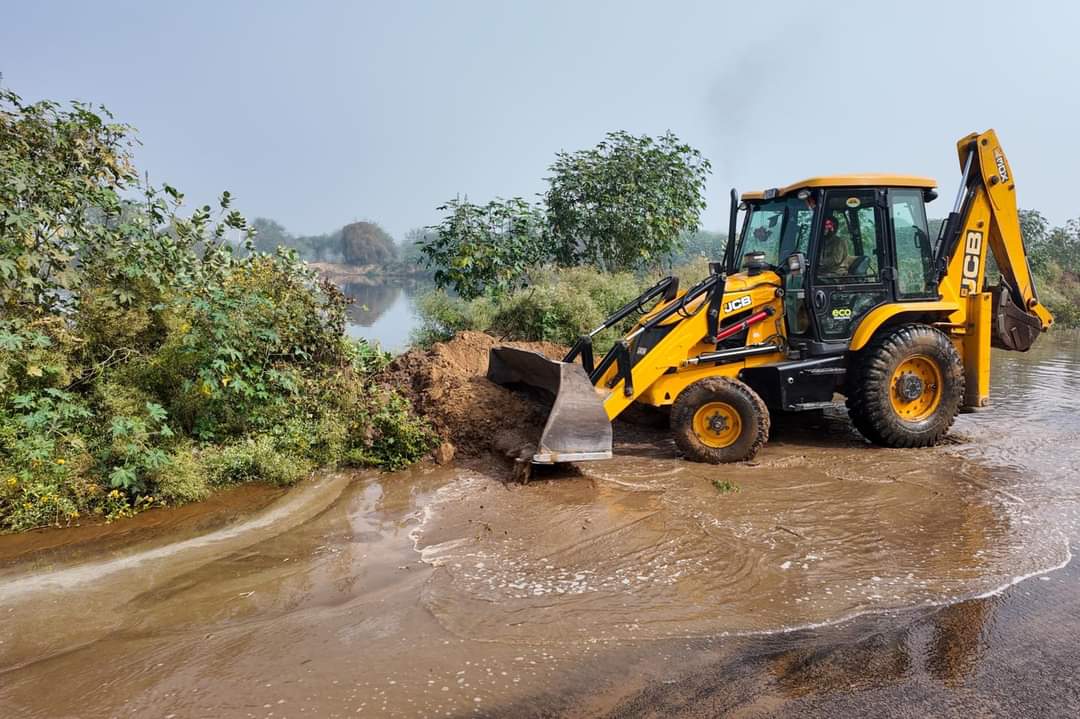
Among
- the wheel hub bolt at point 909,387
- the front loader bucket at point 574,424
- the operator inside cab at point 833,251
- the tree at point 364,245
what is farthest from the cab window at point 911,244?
the tree at point 364,245

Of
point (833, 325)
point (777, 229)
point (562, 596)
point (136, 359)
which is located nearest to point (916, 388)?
point (833, 325)

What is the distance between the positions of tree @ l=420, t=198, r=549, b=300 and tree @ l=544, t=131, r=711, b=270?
1272 millimetres

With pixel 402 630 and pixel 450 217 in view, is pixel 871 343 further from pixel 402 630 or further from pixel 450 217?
pixel 450 217

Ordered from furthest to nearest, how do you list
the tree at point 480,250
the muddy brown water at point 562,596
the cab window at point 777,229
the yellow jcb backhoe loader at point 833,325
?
1. the tree at point 480,250
2. the cab window at point 777,229
3. the yellow jcb backhoe loader at point 833,325
4. the muddy brown water at point 562,596

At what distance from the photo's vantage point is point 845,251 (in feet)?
22.3

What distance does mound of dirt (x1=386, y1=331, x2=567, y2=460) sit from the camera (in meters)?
6.71

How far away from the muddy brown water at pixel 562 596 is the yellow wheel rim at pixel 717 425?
341mm

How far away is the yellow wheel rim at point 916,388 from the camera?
683 centimetres

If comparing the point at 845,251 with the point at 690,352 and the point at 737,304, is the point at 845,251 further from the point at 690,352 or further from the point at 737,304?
the point at 690,352

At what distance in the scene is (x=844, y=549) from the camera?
4586 mm

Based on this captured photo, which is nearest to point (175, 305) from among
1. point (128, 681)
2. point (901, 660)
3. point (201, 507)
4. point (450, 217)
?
point (201, 507)

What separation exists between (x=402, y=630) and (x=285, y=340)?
13.9ft

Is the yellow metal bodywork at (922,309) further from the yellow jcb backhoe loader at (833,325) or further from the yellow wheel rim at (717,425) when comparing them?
the yellow wheel rim at (717,425)

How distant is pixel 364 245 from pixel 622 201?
68.0 metres
